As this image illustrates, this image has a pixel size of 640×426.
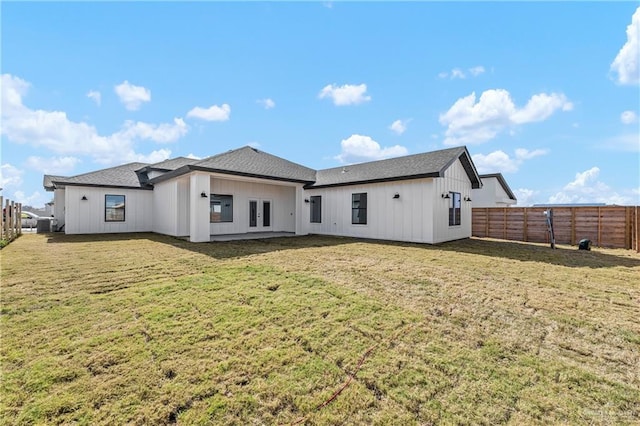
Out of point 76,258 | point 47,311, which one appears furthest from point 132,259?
point 47,311

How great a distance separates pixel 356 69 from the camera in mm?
14156

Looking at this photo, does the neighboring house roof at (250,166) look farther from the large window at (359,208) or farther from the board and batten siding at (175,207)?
the large window at (359,208)

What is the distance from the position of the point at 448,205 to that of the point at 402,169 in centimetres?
252

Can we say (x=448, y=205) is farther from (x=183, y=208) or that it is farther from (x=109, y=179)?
(x=109, y=179)

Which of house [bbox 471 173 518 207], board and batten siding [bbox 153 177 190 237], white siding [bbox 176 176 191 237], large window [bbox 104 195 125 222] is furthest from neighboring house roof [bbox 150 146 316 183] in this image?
house [bbox 471 173 518 207]

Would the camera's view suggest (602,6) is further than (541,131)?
No

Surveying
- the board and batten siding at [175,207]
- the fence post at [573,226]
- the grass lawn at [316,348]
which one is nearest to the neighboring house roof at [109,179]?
the board and batten siding at [175,207]

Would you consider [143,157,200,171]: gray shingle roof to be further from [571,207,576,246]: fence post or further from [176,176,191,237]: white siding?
[571,207,576,246]: fence post

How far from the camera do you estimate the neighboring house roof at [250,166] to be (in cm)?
1099

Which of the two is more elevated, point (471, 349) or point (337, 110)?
point (337, 110)

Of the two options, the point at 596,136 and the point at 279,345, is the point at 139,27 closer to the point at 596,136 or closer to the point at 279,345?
the point at 279,345

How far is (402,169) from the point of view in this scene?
12039 millimetres

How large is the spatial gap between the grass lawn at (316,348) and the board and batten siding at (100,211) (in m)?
10.6

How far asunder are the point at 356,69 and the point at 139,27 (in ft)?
30.9
